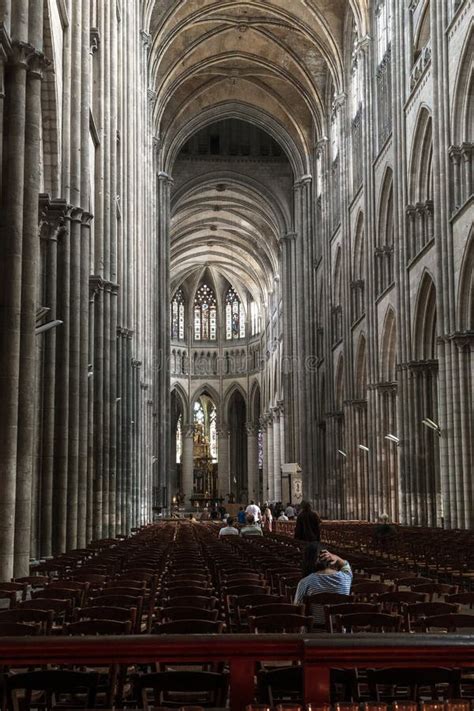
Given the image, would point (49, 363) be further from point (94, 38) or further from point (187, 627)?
point (187, 627)

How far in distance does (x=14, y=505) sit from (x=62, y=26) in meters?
13.2

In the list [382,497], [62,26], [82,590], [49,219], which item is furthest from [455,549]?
[382,497]

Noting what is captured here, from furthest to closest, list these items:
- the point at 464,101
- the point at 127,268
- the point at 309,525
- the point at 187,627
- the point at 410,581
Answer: the point at 127,268, the point at 464,101, the point at 309,525, the point at 410,581, the point at 187,627

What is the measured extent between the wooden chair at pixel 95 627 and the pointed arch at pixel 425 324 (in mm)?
30341

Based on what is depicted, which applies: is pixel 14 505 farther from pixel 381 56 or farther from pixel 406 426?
pixel 381 56

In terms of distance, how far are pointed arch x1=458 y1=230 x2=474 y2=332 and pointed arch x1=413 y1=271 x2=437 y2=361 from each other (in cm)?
508

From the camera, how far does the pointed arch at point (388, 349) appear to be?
41656mm

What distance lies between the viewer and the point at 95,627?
20.1ft

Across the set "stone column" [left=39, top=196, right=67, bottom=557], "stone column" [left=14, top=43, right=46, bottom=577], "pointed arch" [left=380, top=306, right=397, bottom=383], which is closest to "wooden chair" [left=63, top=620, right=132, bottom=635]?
"stone column" [left=14, top=43, right=46, bottom=577]

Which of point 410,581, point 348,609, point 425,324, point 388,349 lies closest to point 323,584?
point 410,581

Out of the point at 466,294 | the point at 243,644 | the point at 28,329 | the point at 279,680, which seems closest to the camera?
the point at 243,644

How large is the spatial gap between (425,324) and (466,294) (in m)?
6.08

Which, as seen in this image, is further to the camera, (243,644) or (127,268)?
(127,268)

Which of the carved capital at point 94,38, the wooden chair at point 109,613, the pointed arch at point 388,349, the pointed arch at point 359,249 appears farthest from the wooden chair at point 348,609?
the pointed arch at point 359,249
